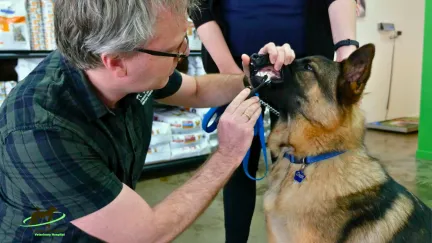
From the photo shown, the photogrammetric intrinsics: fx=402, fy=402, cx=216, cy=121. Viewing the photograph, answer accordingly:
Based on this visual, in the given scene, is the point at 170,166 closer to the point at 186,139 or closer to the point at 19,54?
the point at 186,139

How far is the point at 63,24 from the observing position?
0.88m

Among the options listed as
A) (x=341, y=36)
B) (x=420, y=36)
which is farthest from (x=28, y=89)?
(x=420, y=36)

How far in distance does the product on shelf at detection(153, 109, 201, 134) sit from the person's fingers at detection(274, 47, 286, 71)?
1.73 metres

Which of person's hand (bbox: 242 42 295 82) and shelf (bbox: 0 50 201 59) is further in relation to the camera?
shelf (bbox: 0 50 201 59)

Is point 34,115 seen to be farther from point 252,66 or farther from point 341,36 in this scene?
point 341,36

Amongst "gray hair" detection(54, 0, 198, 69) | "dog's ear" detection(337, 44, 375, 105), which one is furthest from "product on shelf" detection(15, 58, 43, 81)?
"dog's ear" detection(337, 44, 375, 105)

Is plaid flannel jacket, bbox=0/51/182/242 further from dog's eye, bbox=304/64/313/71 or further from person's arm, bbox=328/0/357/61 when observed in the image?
person's arm, bbox=328/0/357/61

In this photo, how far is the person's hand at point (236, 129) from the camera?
0.99 meters

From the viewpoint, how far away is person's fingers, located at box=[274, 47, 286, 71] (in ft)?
3.88

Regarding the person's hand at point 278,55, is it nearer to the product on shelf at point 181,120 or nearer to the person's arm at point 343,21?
the person's arm at point 343,21

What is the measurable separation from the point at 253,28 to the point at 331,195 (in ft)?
2.13

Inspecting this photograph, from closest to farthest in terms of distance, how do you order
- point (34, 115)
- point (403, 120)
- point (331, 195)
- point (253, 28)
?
point (34, 115)
point (331, 195)
point (253, 28)
point (403, 120)

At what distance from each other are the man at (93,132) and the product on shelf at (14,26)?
1.42 metres

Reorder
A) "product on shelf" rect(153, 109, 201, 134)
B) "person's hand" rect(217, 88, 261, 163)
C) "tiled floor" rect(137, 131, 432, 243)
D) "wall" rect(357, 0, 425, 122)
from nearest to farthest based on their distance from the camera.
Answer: "person's hand" rect(217, 88, 261, 163)
"tiled floor" rect(137, 131, 432, 243)
"product on shelf" rect(153, 109, 201, 134)
"wall" rect(357, 0, 425, 122)
